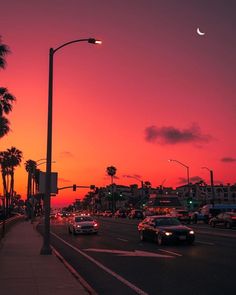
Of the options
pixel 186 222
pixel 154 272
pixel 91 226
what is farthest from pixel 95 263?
pixel 186 222

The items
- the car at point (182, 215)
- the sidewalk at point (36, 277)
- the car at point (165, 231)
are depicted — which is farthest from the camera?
the car at point (182, 215)

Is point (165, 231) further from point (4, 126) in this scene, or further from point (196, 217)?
point (196, 217)

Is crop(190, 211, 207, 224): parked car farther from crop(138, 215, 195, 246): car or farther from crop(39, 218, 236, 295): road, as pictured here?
crop(39, 218, 236, 295): road

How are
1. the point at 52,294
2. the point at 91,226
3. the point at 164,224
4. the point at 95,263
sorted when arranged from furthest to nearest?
the point at 91,226
the point at 164,224
the point at 95,263
the point at 52,294

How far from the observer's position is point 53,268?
15.1 metres

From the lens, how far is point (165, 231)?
971 inches

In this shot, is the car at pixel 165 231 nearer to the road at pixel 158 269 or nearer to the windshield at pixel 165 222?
the windshield at pixel 165 222

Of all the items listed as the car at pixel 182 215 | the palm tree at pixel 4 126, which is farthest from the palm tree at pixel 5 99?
the car at pixel 182 215

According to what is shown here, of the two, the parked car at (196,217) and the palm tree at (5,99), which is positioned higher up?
the palm tree at (5,99)

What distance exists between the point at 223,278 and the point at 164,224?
12.8 m

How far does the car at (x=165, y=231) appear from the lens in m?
24.4

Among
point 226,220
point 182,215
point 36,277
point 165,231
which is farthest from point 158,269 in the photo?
point 182,215

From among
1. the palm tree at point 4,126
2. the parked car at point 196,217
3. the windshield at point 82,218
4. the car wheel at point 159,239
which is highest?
the palm tree at point 4,126

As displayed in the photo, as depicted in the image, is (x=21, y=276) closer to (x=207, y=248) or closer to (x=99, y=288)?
(x=99, y=288)
